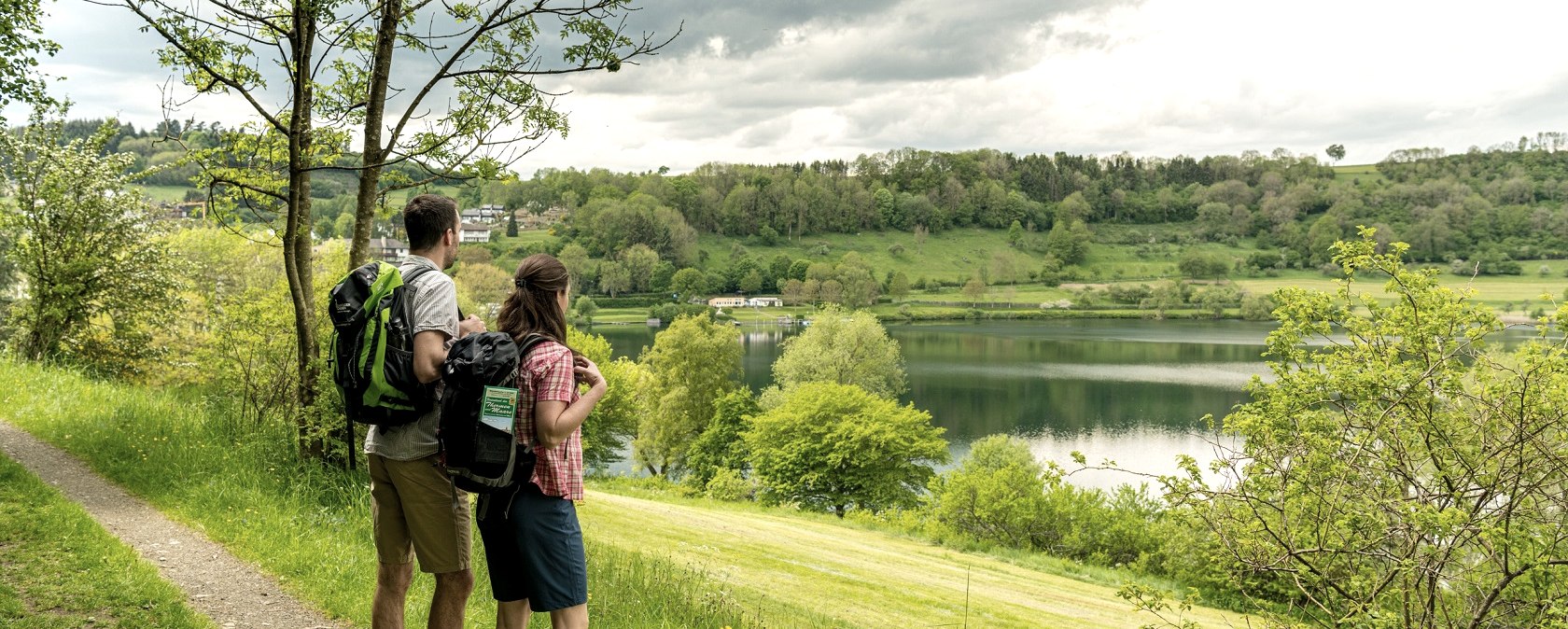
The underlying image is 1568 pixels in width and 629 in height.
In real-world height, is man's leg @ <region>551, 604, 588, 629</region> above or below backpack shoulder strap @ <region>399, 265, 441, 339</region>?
below

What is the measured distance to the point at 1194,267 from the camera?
150 meters

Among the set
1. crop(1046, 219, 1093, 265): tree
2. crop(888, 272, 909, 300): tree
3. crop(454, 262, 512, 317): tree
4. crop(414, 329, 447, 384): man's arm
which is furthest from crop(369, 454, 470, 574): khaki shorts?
crop(1046, 219, 1093, 265): tree

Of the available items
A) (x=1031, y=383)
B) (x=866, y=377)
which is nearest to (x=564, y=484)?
(x=866, y=377)

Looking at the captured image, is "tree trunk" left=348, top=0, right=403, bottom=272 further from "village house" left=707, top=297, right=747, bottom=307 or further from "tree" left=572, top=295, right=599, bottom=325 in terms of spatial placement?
"village house" left=707, top=297, right=747, bottom=307

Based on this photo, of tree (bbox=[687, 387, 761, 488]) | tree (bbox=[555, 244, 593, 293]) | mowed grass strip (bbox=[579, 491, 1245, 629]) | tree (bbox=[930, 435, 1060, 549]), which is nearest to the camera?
mowed grass strip (bbox=[579, 491, 1245, 629])

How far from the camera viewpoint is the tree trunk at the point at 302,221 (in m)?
6.36

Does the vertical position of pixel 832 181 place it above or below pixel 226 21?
above

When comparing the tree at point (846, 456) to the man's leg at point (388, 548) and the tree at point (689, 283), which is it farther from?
the tree at point (689, 283)

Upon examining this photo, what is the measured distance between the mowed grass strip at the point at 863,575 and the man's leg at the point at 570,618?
796cm

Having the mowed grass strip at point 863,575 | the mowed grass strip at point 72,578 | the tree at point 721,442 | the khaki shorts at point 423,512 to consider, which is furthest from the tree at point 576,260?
the khaki shorts at point 423,512

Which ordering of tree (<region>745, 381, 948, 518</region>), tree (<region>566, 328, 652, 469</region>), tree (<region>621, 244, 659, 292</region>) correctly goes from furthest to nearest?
tree (<region>621, 244, 659, 292</region>), tree (<region>566, 328, 652, 469</region>), tree (<region>745, 381, 948, 518</region>)

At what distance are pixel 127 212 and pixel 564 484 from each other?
1659 cm

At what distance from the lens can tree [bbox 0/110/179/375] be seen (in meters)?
13.5

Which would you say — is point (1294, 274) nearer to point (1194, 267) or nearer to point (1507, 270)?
point (1194, 267)
